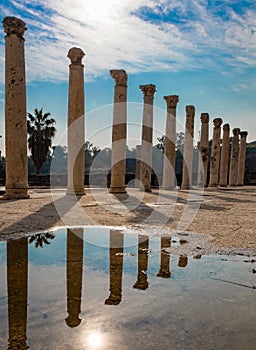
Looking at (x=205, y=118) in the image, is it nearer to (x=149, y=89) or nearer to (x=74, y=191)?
(x=149, y=89)

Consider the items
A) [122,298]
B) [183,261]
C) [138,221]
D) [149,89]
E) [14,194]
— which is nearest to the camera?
[122,298]

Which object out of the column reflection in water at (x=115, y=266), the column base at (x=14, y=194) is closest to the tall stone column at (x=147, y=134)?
the column base at (x=14, y=194)

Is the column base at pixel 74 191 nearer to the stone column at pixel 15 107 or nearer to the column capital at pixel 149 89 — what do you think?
the stone column at pixel 15 107

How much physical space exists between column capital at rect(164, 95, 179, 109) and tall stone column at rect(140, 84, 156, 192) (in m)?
3.12

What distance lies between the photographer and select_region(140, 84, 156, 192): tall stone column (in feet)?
72.0

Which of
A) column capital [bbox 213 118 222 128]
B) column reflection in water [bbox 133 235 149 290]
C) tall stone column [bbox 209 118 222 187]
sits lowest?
column reflection in water [bbox 133 235 149 290]

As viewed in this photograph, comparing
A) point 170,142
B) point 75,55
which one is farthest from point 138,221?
point 170,142

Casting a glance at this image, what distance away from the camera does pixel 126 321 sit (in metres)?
3.09

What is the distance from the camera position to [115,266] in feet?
15.9

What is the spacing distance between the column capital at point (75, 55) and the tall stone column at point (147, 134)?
6.75 meters

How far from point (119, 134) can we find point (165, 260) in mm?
14060

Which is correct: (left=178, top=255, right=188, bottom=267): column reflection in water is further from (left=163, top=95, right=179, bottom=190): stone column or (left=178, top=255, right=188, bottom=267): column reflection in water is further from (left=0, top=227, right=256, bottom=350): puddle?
(left=163, top=95, right=179, bottom=190): stone column

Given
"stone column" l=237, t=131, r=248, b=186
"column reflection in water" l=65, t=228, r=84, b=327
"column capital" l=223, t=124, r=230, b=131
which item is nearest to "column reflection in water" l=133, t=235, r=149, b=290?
"column reflection in water" l=65, t=228, r=84, b=327

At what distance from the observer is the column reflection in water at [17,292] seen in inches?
108
